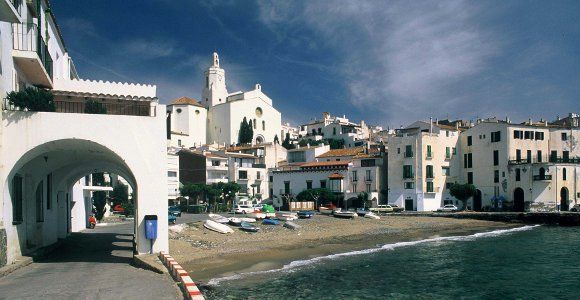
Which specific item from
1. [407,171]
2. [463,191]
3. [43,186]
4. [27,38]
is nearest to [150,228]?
[43,186]

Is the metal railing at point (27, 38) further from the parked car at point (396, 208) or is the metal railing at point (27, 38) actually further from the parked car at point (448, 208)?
the parked car at point (448, 208)

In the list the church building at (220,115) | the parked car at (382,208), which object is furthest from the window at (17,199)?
the church building at (220,115)

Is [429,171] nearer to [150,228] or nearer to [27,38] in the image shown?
[150,228]

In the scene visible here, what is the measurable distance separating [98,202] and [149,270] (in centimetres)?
3588

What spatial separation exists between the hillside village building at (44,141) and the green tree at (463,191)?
2197 inches

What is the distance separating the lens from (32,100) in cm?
1845

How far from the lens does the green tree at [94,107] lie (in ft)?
68.1

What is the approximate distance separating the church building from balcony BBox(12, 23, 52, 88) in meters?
99.2

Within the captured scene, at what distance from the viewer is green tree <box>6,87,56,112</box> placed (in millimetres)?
18141

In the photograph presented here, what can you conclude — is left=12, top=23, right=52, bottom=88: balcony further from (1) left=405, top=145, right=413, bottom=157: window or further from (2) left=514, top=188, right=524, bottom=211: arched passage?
(2) left=514, top=188, right=524, bottom=211: arched passage

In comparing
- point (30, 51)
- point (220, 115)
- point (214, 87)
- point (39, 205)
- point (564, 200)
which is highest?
point (214, 87)

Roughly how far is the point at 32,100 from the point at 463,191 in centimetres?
6096

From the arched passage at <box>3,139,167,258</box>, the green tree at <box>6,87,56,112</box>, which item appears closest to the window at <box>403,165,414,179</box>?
the arched passage at <box>3,139,167,258</box>

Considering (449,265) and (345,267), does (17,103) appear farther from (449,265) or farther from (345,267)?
(449,265)
